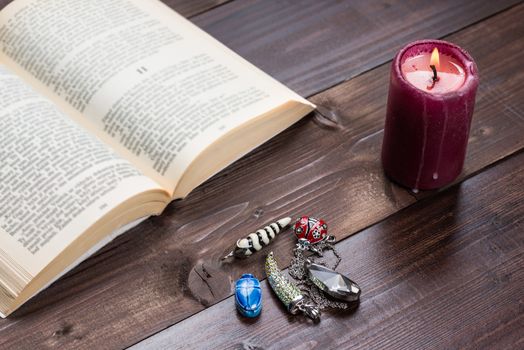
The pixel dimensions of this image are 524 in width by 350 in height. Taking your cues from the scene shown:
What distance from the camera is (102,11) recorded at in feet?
3.48

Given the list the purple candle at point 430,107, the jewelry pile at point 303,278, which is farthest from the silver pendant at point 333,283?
the purple candle at point 430,107

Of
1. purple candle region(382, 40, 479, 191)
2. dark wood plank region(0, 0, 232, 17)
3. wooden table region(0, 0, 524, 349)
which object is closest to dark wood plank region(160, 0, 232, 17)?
dark wood plank region(0, 0, 232, 17)

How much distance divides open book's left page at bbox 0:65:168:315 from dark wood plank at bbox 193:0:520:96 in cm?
27

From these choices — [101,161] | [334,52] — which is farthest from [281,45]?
[101,161]

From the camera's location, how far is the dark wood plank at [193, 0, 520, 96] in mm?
1045

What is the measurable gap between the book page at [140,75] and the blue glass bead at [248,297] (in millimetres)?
152

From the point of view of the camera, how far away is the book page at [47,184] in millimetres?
830

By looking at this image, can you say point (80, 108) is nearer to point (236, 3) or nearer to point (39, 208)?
point (39, 208)

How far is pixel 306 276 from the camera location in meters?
0.83

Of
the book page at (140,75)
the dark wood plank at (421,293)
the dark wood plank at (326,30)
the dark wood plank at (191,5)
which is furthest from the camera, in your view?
the dark wood plank at (191,5)

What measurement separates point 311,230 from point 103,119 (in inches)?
11.4

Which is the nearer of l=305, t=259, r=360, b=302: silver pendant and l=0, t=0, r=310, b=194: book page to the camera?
l=305, t=259, r=360, b=302: silver pendant

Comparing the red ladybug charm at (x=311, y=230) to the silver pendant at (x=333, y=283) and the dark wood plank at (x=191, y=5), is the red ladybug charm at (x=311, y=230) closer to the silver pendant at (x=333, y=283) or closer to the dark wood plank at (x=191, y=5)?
the silver pendant at (x=333, y=283)

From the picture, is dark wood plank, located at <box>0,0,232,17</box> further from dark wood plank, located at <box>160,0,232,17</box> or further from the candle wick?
the candle wick
